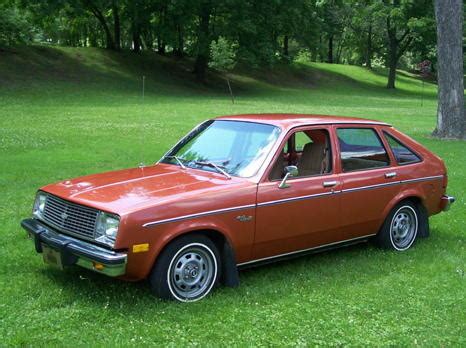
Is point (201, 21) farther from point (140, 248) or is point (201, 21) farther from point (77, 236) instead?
point (140, 248)

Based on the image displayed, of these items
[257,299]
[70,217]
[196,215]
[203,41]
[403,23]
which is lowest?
[257,299]

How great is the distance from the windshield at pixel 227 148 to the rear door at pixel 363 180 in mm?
921

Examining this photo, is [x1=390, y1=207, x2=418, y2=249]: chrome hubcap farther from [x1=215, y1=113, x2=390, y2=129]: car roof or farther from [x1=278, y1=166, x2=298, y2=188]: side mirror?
[x1=278, y1=166, x2=298, y2=188]: side mirror

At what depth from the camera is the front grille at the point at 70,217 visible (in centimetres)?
492

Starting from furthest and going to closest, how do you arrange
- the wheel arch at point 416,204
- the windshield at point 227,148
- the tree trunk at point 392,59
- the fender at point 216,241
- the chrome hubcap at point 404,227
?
1. the tree trunk at point 392,59
2. the chrome hubcap at point 404,227
3. the wheel arch at point 416,204
4. the windshield at point 227,148
5. the fender at point 216,241

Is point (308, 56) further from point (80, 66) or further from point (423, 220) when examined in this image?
point (423, 220)

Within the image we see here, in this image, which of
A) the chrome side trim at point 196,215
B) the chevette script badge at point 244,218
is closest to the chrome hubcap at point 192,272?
the chrome side trim at point 196,215

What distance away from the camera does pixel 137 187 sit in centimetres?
532

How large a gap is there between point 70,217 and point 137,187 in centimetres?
62

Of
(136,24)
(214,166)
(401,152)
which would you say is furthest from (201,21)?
(214,166)

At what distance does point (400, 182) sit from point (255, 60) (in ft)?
108

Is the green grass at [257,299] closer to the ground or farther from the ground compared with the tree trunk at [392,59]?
closer to the ground

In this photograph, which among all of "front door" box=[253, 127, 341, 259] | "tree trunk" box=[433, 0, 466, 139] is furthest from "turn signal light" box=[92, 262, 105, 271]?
"tree trunk" box=[433, 0, 466, 139]

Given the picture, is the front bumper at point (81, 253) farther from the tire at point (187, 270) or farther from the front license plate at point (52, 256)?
the tire at point (187, 270)
